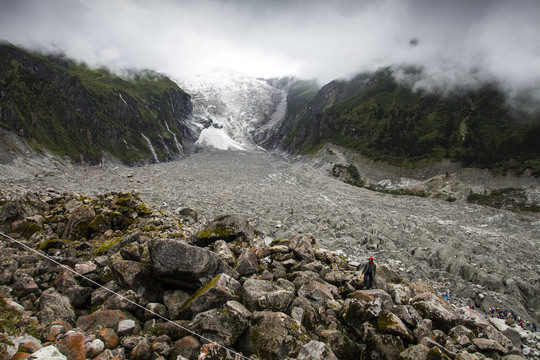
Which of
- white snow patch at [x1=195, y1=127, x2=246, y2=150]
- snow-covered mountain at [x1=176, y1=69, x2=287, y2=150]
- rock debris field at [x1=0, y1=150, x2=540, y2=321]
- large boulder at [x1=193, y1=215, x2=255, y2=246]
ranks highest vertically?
snow-covered mountain at [x1=176, y1=69, x2=287, y2=150]

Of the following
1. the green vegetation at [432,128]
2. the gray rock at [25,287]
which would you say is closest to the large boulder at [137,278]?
the gray rock at [25,287]

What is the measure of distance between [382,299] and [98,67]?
156343 mm

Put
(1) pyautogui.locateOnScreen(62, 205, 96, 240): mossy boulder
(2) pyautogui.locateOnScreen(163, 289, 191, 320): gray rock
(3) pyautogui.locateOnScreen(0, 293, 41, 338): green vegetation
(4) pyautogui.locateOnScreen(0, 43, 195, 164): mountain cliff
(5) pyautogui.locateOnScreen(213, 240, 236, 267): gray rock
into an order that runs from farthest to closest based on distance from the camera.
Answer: (4) pyautogui.locateOnScreen(0, 43, 195, 164): mountain cliff → (1) pyautogui.locateOnScreen(62, 205, 96, 240): mossy boulder → (5) pyautogui.locateOnScreen(213, 240, 236, 267): gray rock → (2) pyautogui.locateOnScreen(163, 289, 191, 320): gray rock → (3) pyautogui.locateOnScreen(0, 293, 41, 338): green vegetation

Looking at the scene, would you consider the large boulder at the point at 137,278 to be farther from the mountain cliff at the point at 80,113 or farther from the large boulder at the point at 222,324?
the mountain cliff at the point at 80,113

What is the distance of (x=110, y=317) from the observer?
19.3 feet

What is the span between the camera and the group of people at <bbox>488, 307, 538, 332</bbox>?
465 inches

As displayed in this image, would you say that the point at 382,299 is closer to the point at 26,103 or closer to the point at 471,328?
the point at 471,328

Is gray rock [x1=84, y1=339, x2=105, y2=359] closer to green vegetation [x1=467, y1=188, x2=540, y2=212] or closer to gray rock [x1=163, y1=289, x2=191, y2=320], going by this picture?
gray rock [x1=163, y1=289, x2=191, y2=320]

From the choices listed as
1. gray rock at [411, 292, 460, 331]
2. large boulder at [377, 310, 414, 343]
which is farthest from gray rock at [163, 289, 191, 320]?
gray rock at [411, 292, 460, 331]

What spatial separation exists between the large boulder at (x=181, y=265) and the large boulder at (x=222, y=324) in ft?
4.56

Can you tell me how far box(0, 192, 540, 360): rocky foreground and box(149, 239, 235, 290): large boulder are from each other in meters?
0.03

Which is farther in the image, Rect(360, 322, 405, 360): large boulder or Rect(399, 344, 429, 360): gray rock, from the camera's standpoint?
Rect(360, 322, 405, 360): large boulder

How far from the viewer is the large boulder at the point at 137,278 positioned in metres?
6.98

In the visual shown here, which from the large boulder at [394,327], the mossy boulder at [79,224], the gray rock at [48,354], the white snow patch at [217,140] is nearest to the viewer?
the gray rock at [48,354]
